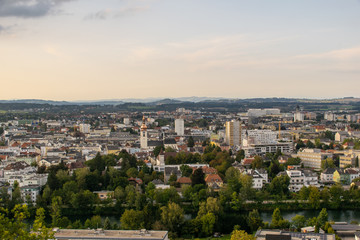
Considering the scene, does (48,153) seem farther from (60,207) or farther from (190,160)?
(60,207)

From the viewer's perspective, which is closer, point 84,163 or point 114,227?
point 114,227

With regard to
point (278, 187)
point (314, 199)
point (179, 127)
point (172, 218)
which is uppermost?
point (179, 127)

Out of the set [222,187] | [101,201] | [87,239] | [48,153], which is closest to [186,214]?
[222,187]

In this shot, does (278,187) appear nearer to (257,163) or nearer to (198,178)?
(198,178)

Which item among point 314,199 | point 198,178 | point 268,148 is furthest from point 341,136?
point 314,199

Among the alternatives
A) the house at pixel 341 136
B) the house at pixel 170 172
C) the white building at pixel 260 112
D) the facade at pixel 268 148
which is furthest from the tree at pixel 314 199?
the white building at pixel 260 112
